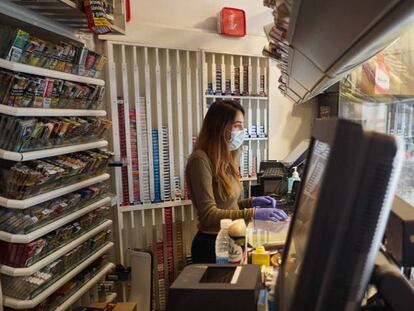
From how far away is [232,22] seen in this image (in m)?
3.15

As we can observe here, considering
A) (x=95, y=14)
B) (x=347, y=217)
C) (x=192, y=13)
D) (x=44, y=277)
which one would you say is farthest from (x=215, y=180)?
(x=192, y=13)

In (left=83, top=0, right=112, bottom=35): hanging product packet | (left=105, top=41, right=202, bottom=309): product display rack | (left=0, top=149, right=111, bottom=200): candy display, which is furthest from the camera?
(left=105, top=41, right=202, bottom=309): product display rack

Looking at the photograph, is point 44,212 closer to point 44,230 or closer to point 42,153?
point 44,230

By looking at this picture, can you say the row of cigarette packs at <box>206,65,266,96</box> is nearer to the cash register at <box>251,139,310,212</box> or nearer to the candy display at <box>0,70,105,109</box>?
the cash register at <box>251,139,310,212</box>

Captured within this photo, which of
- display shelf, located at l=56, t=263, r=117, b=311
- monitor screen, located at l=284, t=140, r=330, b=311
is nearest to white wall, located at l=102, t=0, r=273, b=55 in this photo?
display shelf, located at l=56, t=263, r=117, b=311

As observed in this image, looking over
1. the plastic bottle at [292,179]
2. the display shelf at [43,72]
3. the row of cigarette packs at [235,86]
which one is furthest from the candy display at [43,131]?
the plastic bottle at [292,179]

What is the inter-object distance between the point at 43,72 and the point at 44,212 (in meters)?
0.72

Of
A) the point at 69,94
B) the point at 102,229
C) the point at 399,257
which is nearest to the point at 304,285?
the point at 399,257

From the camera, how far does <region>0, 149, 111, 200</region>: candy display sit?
158 cm

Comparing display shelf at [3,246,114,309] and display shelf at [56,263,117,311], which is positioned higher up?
display shelf at [3,246,114,309]

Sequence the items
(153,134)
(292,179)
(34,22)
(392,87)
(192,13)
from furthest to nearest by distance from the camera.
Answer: (192,13) < (153,134) < (292,179) < (392,87) < (34,22)

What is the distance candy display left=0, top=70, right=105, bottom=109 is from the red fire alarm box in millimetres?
1468

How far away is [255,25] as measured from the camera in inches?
137

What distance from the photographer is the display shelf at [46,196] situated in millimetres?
1547
